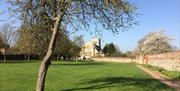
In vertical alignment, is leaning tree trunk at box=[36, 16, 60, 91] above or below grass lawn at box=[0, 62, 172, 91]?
above

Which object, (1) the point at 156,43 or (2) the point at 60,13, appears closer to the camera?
(2) the point at 60,13

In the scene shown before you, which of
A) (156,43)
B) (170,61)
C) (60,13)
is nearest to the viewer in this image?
(60,13)

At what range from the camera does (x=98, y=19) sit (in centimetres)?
1944

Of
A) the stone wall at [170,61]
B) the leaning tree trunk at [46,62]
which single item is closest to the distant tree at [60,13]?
the leaning tree trunk at [46,62]

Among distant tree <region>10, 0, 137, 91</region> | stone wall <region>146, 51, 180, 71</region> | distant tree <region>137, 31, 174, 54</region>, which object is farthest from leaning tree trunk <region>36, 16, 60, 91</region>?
distant tree <region>137, 31, 174, 54</region>

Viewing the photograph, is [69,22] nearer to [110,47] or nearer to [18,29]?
[18,29]

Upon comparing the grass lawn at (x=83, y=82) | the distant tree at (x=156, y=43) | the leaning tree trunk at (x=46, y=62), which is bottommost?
the grass lawn at (x=83, y=82)

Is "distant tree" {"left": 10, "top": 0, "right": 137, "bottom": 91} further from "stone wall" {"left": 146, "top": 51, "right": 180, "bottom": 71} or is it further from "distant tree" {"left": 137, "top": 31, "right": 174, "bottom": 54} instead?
"distant tree" {"left": 137, "top": 31, "right": 174, "bottom": 54}

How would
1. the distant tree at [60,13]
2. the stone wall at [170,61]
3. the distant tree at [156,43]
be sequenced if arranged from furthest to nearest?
the distant tree at [156,43]
the stone wall at [170,61]
the distant tree at [60,13]

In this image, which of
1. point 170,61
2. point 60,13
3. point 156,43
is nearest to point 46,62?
point 60,13

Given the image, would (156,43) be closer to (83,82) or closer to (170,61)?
(170,61)

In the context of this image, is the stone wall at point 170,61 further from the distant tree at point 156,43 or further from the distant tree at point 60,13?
the distant tree at point 156,43

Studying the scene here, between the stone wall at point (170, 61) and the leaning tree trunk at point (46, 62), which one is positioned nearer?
the leaning tree trunk at point (46, 62)

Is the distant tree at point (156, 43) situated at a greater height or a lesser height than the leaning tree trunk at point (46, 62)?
greater
